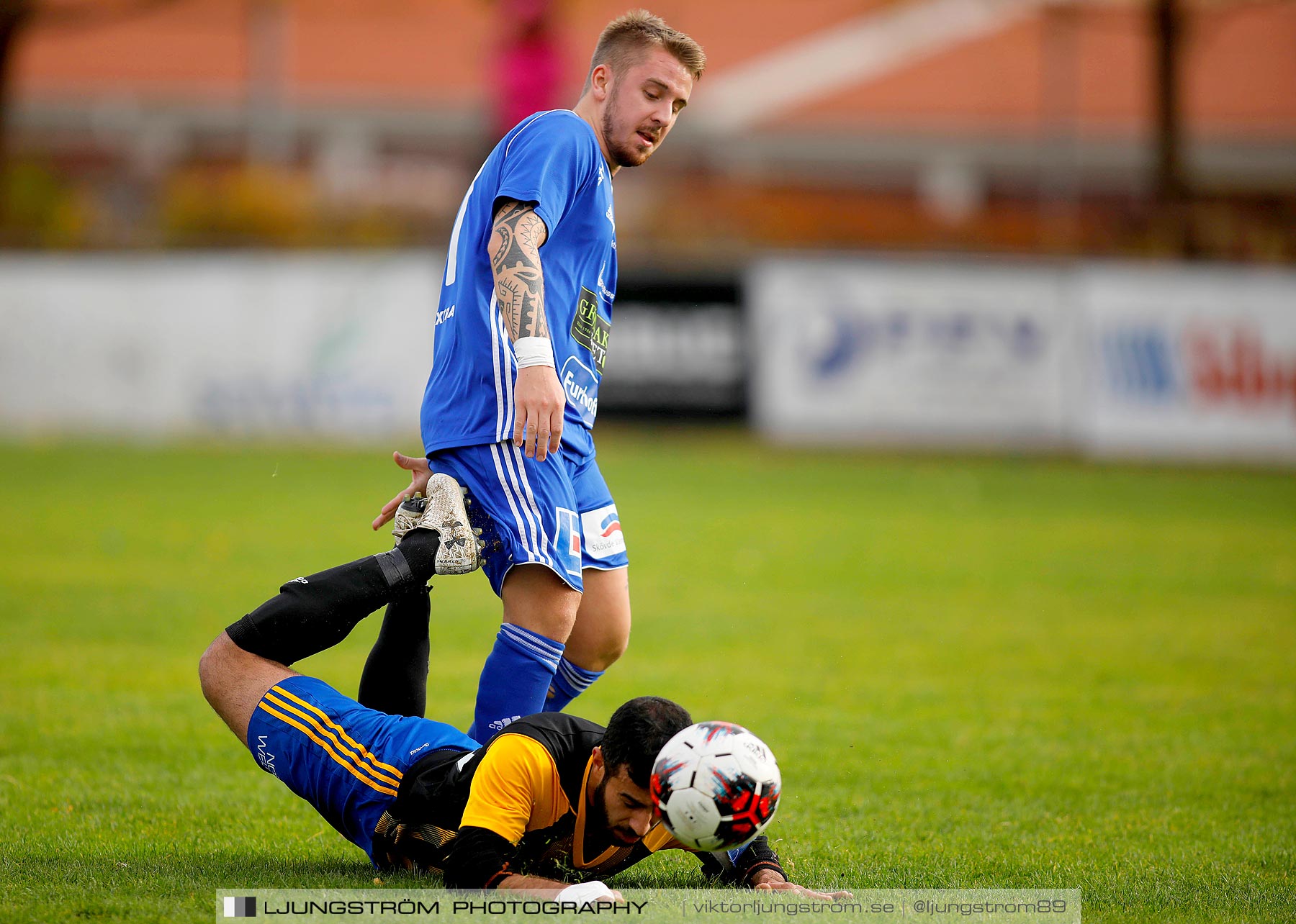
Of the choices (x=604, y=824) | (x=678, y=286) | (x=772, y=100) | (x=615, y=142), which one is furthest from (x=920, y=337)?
(x=772, y=100)

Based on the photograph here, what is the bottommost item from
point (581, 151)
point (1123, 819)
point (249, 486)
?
point (1123, 819)

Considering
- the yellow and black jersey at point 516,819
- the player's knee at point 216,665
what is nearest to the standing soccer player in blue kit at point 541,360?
the yellow and black jersey at point 516,819

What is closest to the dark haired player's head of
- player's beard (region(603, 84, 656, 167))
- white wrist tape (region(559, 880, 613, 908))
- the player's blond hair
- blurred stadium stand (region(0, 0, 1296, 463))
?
white wrist tape (region(559, 880, 613, 908))

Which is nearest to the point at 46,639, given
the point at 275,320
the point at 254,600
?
the point at 254,600

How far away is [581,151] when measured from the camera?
13.6 ft

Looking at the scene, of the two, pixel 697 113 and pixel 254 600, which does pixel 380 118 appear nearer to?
pixel 697 113

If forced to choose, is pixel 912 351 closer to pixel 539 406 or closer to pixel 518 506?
pixel 518 506

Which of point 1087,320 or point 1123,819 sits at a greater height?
point 1087,320

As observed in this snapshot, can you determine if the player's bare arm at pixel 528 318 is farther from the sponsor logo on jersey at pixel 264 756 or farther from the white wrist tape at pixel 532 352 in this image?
the sponsor logo on jersey at pixel 264 756

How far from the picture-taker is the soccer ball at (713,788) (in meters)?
3.46

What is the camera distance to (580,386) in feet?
14.4

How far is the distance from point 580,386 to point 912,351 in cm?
1451

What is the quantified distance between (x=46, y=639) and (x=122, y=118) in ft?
90.2

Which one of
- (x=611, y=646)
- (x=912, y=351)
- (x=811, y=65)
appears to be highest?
(x=811, y=65)
